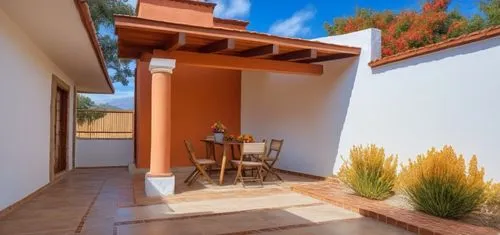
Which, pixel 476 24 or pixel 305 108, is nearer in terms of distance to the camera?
pixel 305 108

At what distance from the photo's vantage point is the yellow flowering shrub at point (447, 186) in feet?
14.4

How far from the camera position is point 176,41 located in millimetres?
5797

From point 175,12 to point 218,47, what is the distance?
335cm

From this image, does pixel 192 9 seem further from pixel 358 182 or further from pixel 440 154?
pixel 440 154

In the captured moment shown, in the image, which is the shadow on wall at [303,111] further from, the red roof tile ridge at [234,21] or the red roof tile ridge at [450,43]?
the red roof tile ridge at [234,21]

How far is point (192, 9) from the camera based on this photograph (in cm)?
940

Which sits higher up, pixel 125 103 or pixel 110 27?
pixel 110 27

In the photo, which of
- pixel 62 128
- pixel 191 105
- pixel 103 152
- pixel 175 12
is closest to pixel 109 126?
pixel 103 152

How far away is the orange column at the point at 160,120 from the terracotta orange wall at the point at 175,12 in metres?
3.10

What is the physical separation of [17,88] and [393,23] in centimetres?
1365

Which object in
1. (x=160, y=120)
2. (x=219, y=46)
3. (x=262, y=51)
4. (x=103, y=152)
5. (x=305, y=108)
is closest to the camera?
(x=160, y=120)

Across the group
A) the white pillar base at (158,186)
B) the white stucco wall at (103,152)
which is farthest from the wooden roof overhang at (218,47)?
the white stucco wall at (103,152)

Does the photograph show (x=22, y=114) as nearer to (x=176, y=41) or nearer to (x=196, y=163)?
(x=176, y=41)

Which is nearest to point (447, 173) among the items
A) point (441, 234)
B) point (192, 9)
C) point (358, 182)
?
point (441, 234)
